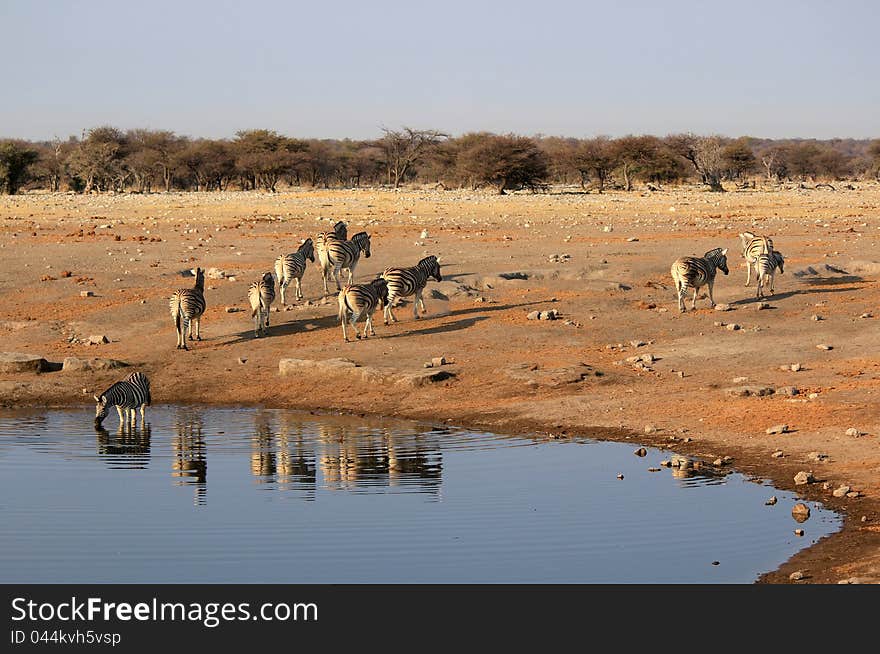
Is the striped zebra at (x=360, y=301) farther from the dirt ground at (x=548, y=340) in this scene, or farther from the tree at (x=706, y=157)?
the tree at (x=706, y=157)

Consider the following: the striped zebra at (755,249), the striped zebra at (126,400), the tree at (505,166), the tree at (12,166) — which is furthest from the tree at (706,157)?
the striped zebra at (126,400)

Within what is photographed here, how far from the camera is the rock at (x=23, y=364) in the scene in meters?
21.3

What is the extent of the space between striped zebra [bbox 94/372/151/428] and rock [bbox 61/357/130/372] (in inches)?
94.6

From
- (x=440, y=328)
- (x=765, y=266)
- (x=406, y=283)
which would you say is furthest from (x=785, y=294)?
(x=406, y=283)

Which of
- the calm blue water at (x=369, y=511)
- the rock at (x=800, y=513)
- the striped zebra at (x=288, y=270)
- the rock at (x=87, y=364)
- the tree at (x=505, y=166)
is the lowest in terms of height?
the calm blue water at (x=369, y=511)

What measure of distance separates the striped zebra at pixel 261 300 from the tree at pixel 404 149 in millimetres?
68359

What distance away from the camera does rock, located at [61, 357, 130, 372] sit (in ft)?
70.2

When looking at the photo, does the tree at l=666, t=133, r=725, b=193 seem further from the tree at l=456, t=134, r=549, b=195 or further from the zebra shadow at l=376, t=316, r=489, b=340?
the zebra shadow at l=376, t=316, r=489, b=340

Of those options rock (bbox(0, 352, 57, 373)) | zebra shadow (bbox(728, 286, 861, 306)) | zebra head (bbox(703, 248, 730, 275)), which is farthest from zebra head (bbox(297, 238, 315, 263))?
zebra shadow (bbox(728, 286, 861, 306))

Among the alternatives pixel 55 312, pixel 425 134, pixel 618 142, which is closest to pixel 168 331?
pixel 55 312

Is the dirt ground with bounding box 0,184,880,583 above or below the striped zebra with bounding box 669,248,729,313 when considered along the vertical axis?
below

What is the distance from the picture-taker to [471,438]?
16.9 meters

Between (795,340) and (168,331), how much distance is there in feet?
37.7
